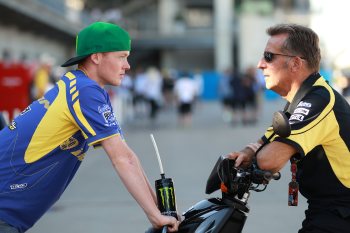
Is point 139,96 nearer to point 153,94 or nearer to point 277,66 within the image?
point 153,94

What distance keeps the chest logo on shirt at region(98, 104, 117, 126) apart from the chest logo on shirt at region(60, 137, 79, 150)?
0.20 meters

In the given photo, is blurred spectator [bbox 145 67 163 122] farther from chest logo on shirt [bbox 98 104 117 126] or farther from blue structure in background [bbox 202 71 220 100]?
blue structure in background [bbox 202 71 220 100]

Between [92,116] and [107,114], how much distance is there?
0.26 feet

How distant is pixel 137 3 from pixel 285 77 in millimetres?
61780

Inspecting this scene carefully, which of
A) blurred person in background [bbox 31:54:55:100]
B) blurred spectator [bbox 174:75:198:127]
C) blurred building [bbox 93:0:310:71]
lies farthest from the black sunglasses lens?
blurred building [bbox 93:0:310:71]

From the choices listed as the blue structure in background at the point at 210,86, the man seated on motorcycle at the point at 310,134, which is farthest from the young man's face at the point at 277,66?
the blue structure in background at the point at 210,86

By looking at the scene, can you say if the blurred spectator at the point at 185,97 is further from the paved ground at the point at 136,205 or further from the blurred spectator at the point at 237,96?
the paved ground at the point at 136,205

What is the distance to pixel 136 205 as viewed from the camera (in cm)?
883

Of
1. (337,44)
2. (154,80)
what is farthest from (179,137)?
(337,44)

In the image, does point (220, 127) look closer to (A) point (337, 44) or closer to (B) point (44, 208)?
(A) point (337, 44)

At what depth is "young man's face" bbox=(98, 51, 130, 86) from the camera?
3359 mm

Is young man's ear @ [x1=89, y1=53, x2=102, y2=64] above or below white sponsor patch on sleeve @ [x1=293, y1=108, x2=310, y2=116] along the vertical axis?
above

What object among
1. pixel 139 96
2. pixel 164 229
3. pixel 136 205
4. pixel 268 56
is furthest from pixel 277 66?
pixel 139 96

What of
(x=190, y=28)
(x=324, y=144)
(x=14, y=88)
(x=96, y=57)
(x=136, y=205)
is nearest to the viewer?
(x=324, y=144)
